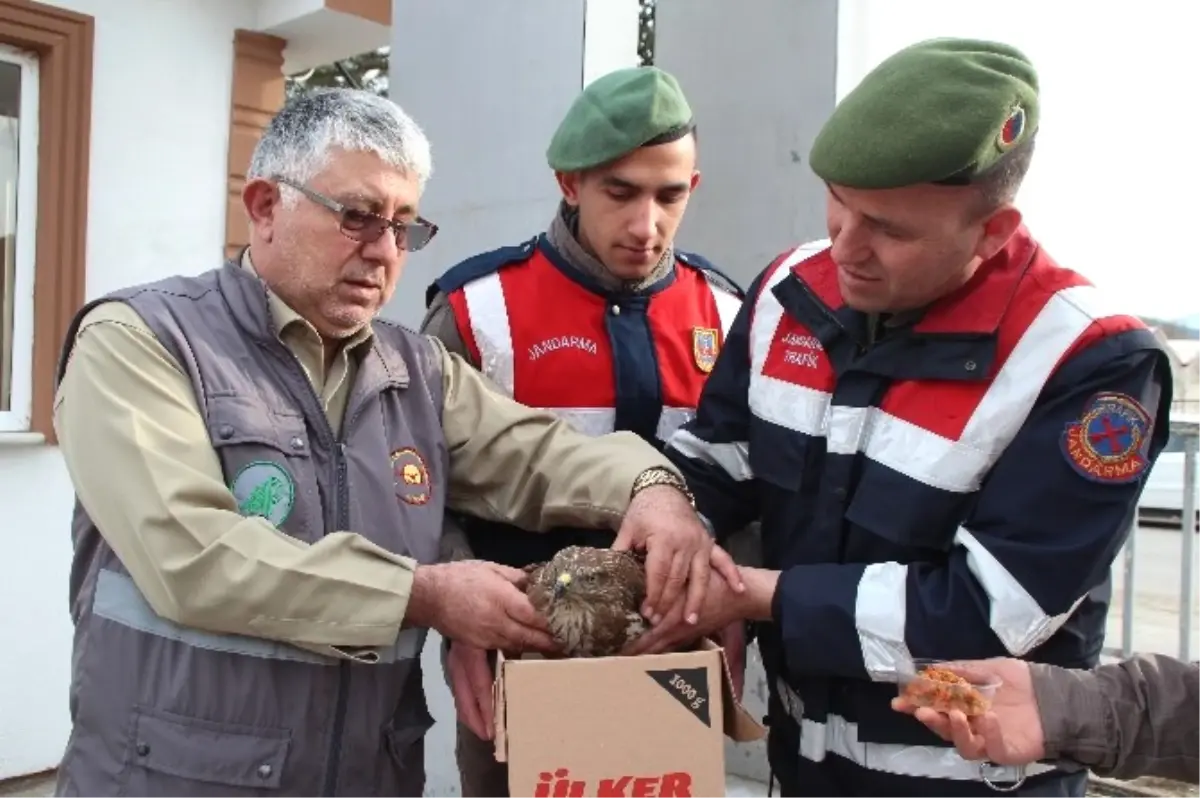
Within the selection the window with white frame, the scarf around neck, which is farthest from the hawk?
the window with white frame

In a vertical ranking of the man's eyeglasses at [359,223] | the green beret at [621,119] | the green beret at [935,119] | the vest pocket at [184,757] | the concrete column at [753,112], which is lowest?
the vest pocket at [184,757]

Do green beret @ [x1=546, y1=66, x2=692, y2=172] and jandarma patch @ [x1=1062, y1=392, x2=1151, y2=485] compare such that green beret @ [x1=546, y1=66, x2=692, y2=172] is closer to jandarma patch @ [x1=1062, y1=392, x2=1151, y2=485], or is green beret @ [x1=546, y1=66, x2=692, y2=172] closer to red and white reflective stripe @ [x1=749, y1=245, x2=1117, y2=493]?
red and white reflective stripe @ [x1=749, y1=245, x2=1117, y2=493]

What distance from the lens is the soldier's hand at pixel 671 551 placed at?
6.62 feet

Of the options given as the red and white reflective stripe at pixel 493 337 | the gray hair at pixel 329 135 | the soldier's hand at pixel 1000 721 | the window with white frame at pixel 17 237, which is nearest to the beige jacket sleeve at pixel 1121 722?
the soldier's hand at pixel 1000 721

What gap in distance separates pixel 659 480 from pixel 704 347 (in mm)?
698

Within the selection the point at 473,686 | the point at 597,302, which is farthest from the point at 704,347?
the point at 473,686

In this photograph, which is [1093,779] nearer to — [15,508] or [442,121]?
[442,121]

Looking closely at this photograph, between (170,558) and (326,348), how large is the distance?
60 cm

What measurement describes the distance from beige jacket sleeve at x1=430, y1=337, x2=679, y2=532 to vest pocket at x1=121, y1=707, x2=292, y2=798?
2.46 ft

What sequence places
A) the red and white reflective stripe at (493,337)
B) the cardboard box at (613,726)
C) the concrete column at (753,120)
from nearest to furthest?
the cardboard box at (613,726) → the red and white reflective stripe at (493,337) → the concrete column at (753,120)

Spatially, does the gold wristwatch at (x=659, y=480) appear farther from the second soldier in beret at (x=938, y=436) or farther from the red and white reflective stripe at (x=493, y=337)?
the red and white reflective stripe at (x=493, y=337)

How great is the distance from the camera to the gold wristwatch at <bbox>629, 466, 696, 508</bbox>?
2207 mm

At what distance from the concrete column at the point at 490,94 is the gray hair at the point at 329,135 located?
1.71m

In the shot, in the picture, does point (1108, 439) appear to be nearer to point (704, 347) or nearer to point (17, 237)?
point (704, 347)
